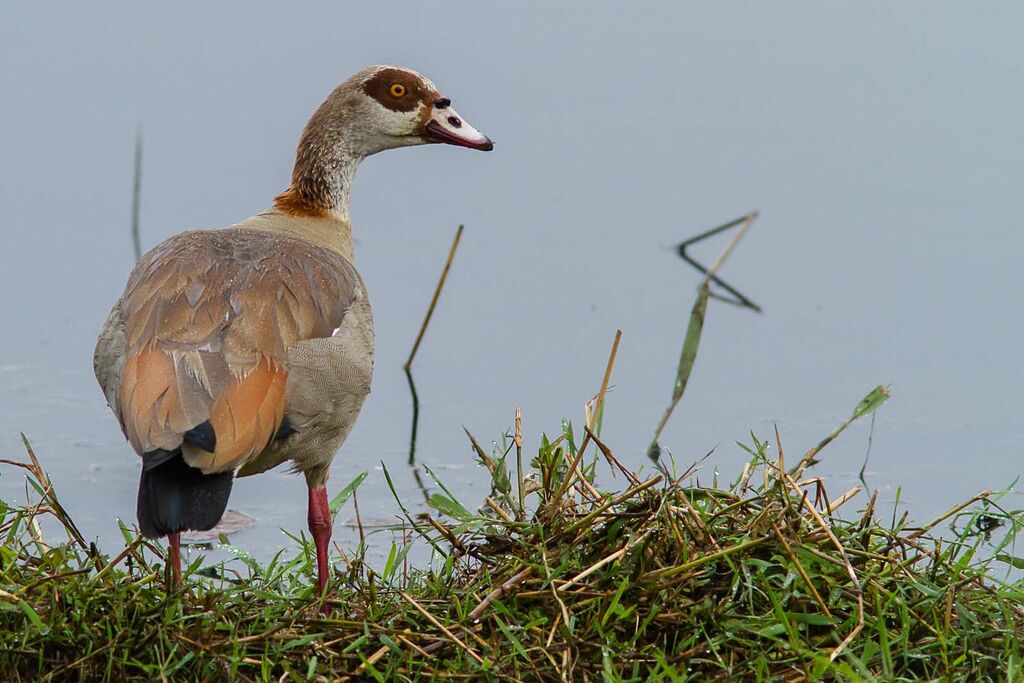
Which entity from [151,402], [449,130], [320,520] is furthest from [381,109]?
[151,402]

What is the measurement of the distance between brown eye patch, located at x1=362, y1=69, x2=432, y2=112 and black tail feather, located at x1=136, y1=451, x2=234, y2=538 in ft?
7.37

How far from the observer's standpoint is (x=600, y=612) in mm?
3467

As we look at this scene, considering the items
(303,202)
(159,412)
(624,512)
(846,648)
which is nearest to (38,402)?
(303,202)

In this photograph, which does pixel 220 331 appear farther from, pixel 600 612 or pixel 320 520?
pixel 600 612

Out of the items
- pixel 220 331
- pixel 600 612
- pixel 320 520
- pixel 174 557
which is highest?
pixel 220 331

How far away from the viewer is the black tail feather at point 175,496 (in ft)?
11.6

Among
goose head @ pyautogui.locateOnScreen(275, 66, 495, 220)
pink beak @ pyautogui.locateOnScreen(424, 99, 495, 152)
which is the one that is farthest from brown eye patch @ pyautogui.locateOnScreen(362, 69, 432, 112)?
pink beak @ pyautogui.locateOnScreen(424, 99, 495, 152)

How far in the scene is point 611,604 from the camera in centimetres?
343

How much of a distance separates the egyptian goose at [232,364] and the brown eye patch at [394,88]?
598mm

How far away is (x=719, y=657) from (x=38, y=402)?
3.90 m

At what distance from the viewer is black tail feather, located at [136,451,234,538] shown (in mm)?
3551

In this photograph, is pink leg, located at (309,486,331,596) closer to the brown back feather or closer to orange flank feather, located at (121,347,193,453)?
the brown back feather

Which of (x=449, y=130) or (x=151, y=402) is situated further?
(x=449, y=130)

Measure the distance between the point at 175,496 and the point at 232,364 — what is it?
442 millimetres
